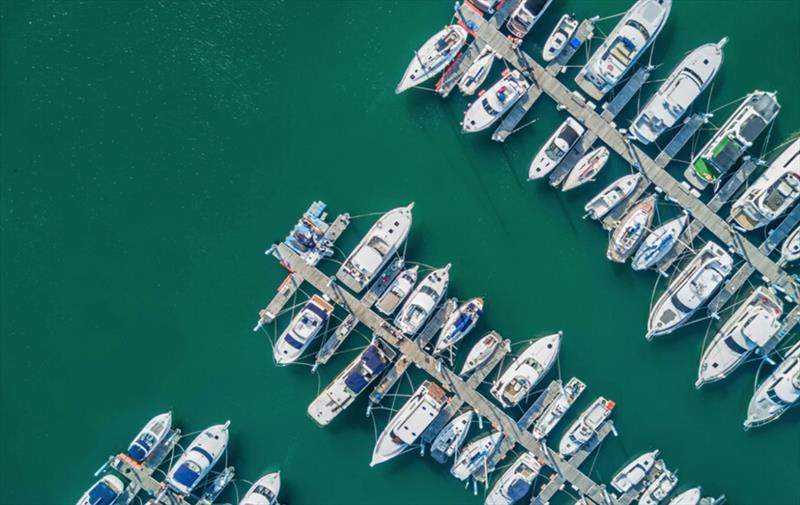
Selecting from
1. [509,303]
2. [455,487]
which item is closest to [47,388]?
[455,487]

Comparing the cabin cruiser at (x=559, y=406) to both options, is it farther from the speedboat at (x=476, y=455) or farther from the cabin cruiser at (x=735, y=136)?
the cabin cruiser at (x=735, y=136)

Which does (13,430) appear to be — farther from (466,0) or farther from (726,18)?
(726,18)

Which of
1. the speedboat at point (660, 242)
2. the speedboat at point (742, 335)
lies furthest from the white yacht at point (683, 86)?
the speedboat at point (742, 335)

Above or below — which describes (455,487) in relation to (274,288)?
below

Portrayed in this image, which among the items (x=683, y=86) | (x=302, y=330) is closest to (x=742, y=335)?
(x=683, y=86)

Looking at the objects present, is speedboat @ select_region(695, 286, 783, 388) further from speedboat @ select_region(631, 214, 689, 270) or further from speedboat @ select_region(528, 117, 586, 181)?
speedboat @ select_region(528, 117, 586, 181)

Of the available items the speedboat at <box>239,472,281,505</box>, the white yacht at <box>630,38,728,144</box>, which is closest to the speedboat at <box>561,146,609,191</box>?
the white yacht at <box>630,38,728,144</box>
